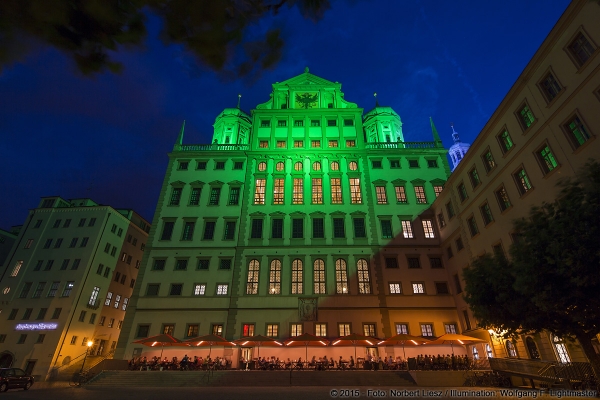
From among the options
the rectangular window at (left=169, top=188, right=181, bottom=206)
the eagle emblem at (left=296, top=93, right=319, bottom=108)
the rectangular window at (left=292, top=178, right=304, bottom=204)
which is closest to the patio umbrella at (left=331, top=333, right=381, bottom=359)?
the rectangular window at (left=292, top=178, right=304, bottom=204)

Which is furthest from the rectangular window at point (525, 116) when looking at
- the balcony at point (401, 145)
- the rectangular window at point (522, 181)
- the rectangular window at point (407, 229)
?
the balcony at point (401, 145)

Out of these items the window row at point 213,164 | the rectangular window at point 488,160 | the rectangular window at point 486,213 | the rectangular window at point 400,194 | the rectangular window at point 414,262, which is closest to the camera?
the rectangular window at point 488,160

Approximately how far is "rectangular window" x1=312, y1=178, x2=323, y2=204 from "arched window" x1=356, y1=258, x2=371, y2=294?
333 inches

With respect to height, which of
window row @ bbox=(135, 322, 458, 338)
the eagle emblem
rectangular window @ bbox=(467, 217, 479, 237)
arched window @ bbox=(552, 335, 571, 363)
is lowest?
arched window @ bbox=(552, 335, 571, 363)

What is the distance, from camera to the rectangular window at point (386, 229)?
3389 centimetres

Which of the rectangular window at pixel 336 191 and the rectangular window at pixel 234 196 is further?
the rectangular window at pixel 234 196

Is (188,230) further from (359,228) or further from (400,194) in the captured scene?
(400,194)

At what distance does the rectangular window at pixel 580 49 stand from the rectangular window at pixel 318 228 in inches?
950

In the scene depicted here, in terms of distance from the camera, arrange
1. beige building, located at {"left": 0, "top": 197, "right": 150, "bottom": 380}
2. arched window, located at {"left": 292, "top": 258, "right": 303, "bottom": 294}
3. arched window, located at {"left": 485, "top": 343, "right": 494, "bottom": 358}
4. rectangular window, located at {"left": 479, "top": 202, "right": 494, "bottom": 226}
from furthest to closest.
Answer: beige building, located at {"left": 0, "top": 197, "right": 150, "bottom": 380}
arched window, located at {"left": 292, "top": 258, "right": 303, "bottom": 294}
arched window, located at {"left": 485, "top": 343, "right": 494, "bottom": 358}
rectangular window, located at {"left": 479, "top": 202, "right": 494, "bottom": 226}

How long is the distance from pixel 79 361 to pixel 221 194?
27052 mm

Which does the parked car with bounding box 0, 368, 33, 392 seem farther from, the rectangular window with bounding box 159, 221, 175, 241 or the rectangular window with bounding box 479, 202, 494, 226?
the rectangular window with bounding box 479, 202, 494, 226

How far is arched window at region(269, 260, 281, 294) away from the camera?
102 feet

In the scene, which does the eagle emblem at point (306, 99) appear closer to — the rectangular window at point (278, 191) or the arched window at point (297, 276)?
the rectangular window at point (278, 191)

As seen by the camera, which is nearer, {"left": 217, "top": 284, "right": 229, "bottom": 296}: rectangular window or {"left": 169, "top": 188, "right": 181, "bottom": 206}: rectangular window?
{"left": 217, "top": 284, "right": 229, "bottom": 296}: rectangular window
